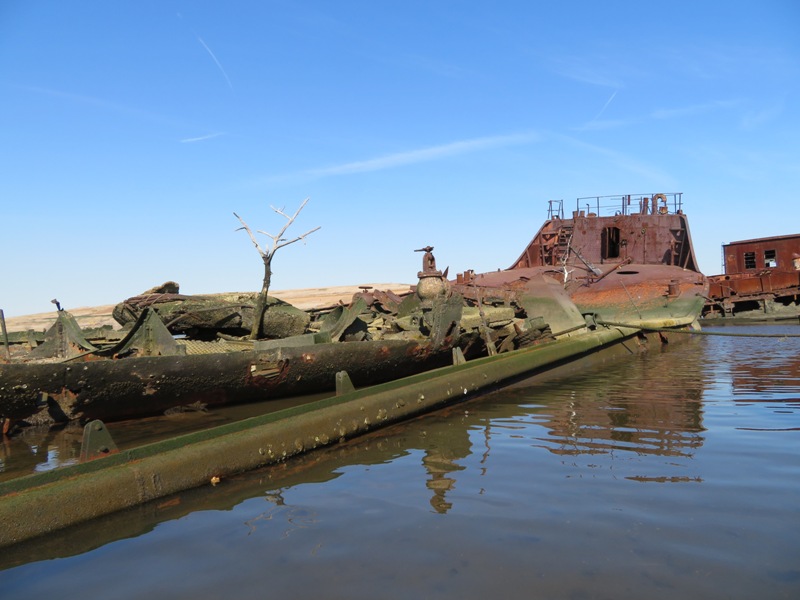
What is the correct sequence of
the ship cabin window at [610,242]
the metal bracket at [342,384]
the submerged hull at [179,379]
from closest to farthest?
1. the metal bracket at [342,384]
2. the submerged hull at [179,379]
3. the ship cabin window at [610,242]

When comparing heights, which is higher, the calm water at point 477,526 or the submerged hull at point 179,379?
the submerged hull at point 179,379

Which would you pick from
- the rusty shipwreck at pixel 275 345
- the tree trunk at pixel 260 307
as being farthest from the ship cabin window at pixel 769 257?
the tree trunk at pixel 260 307

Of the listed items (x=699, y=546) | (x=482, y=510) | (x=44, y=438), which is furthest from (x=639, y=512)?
(x=44, y=438)

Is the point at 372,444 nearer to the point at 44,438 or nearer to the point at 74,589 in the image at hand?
the point at 74,589

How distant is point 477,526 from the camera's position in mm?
3287

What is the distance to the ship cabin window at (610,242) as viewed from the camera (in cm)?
2708

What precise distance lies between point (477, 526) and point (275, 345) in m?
6.62

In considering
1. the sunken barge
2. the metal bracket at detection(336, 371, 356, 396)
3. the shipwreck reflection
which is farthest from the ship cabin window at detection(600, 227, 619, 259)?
the metal bracket at detection(336, 371, 356, 396)

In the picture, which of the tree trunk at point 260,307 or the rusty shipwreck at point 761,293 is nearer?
the tree trunk at point 260,307

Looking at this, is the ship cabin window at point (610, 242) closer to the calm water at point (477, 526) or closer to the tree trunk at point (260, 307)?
the tree trunk at point (260, 307)

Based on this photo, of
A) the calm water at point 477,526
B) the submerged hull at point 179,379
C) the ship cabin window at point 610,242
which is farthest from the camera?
the ship cabin window at point 610,242

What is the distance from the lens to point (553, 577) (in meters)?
2.66

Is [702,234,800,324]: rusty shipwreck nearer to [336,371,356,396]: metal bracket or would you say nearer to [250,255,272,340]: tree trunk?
[250,255,272,340]: tree trunk

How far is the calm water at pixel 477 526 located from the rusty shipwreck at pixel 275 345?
3190mm
